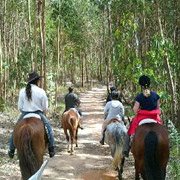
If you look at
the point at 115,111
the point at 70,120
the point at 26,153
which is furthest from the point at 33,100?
the point at 70,120

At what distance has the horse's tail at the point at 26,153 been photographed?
6.17m

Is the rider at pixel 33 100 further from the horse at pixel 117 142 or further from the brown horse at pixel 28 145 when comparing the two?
the horse at pixel 117 142

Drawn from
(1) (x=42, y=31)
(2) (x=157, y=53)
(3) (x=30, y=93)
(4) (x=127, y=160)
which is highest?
(1) (x=42, y=31)

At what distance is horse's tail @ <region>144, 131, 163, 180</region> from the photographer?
5887 millimetres

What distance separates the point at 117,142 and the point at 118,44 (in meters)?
11.0

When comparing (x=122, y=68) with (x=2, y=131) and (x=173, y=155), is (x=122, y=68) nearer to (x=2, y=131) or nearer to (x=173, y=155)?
Result: (x=2, y=131)

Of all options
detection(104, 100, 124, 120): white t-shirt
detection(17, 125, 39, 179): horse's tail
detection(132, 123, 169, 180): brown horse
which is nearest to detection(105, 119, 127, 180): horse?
detection(104, 100, 124, 120): white t-shirt

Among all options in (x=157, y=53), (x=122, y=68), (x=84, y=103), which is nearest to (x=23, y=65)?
(x=84, y=103)

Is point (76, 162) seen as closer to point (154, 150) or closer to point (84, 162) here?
point (84, 162)

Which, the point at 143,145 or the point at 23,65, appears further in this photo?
the point at 23,65

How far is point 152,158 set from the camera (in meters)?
5.91

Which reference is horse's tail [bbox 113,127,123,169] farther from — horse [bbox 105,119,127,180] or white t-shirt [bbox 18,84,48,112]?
→ white t-shirt [bbox 18,84,48,112]

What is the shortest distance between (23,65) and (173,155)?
15.7m

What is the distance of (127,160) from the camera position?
10078 mm
